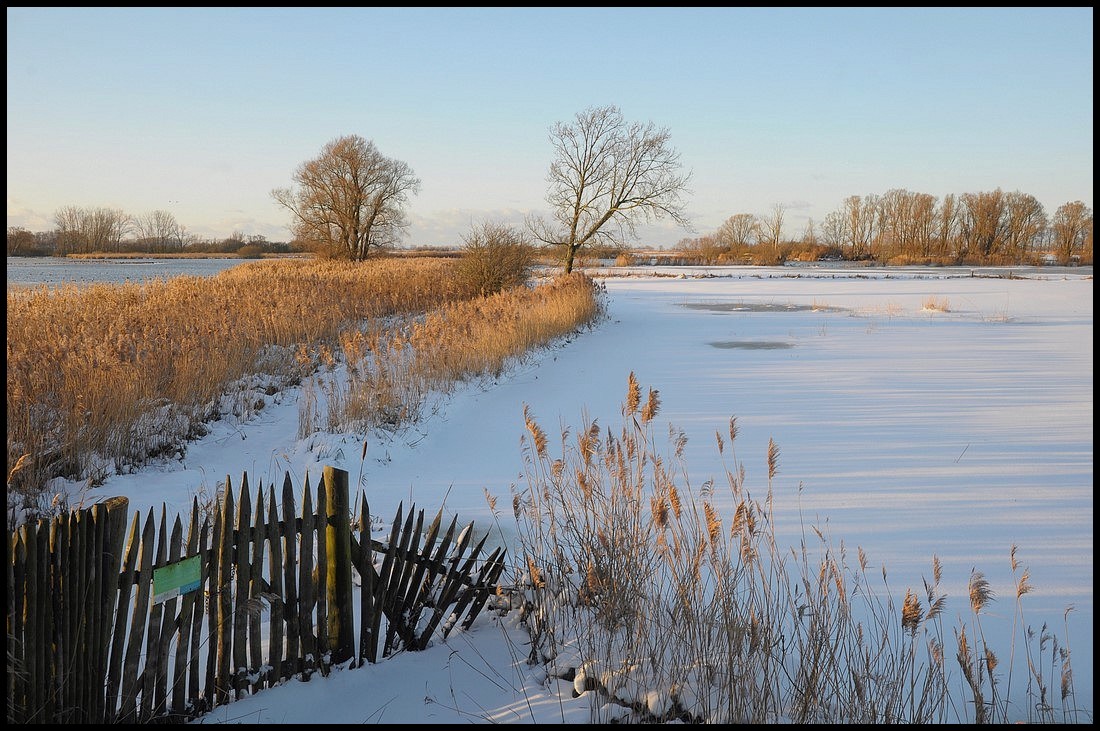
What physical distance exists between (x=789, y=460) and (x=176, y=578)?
17.2 ft

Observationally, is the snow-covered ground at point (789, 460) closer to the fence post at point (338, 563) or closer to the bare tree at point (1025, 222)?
the fence post at point (338, 563)

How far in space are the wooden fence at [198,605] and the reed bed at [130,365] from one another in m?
0.63

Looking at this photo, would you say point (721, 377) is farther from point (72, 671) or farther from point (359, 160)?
point (359, 160)

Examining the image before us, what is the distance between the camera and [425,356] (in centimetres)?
952

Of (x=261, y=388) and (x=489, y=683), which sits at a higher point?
(x=261, y=388)

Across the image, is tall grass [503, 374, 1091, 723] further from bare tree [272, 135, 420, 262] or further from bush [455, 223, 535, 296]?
bare tree [272, 135, 420, 262]

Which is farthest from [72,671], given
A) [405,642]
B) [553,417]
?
[553,417]

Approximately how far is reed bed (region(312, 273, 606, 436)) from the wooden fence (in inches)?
161

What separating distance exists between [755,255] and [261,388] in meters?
69.2

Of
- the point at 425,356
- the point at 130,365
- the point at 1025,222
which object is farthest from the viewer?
the point at 1025,222

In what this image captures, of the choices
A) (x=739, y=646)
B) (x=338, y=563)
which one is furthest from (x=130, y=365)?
(x=739, y=646)

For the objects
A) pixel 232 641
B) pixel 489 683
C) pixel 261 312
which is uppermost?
pixel 261 312

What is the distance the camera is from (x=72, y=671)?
2.59m

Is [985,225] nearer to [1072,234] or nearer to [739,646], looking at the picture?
[1072,234]
